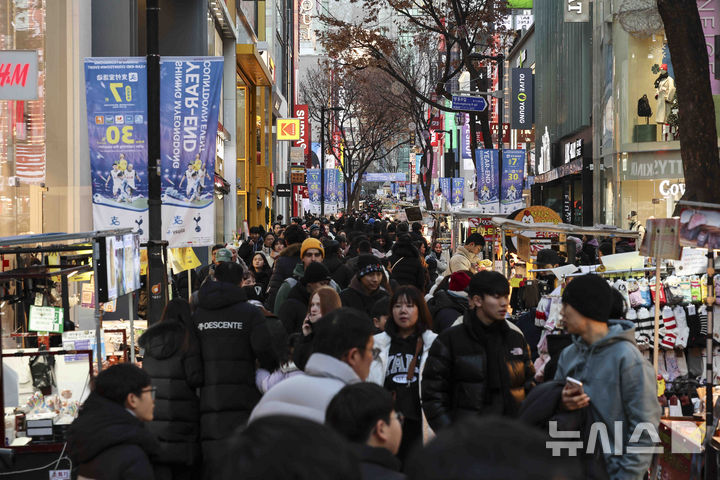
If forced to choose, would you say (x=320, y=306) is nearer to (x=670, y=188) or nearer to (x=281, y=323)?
(x=281, y=323)

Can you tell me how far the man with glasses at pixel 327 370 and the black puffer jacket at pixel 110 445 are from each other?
0.57 metres

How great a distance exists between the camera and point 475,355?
539 centimetres

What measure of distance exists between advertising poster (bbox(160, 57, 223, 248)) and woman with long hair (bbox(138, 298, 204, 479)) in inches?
192

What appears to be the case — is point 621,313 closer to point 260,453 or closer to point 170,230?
point 260,453

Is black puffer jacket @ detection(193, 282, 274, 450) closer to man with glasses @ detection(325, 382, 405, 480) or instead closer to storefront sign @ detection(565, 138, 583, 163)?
man with glasses @ detection(325, 382, 405, 480)

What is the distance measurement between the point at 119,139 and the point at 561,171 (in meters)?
33.8

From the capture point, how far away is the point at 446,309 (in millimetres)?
7297

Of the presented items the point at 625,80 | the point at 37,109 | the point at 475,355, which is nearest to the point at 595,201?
the point at 625,80

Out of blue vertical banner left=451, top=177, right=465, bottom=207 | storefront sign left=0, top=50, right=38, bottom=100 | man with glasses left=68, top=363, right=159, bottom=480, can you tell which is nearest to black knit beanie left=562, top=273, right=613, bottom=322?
man with glasses left=68, top=363, right=159, bottom=480

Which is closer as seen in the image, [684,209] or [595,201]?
[684,209]

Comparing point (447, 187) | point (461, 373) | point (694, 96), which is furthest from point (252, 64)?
point (461, 373)

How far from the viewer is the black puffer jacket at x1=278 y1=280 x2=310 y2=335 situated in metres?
7.86

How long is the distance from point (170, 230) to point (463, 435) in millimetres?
9659

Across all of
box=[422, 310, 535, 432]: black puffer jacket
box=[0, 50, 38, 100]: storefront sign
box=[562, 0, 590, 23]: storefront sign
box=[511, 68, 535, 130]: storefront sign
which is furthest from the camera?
box=[511, 68, 535, 130]: storefront sign
